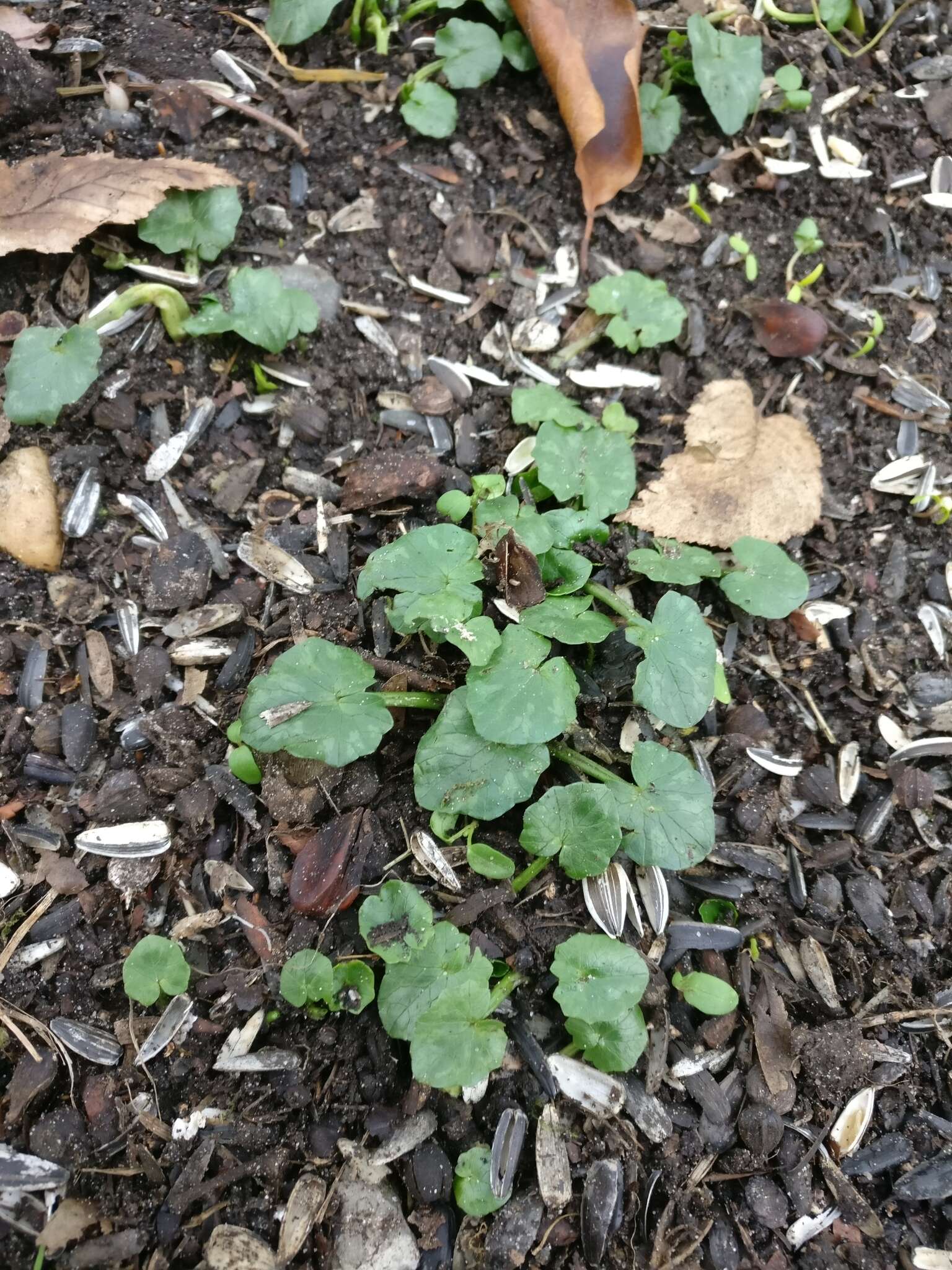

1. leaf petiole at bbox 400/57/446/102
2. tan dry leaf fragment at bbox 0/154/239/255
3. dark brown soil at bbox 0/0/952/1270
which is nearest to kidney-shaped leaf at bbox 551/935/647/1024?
dark brown soil at bbox 0/0/952/1270

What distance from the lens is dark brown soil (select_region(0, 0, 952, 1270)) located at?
5.47 feet

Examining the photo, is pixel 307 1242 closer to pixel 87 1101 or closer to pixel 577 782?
pixel 87 1101

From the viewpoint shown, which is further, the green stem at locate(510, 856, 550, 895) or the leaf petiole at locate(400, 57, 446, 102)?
the leaf petiole at locate(400, 57, 446, 102)

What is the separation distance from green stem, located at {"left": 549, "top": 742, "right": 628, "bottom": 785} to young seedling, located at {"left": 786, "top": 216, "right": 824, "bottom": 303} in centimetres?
161

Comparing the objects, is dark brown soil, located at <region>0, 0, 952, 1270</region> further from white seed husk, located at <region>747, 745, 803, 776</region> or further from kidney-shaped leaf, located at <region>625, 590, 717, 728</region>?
kidney-shaped leaf, located at <region>625, 590, 717, 728</region>

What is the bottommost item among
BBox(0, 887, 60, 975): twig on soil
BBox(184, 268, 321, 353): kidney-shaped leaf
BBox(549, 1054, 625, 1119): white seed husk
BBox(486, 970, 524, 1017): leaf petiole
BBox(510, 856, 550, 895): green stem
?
BBox(549, 1054, 625, 1119): white seed husk

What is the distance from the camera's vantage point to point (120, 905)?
6.04 feet

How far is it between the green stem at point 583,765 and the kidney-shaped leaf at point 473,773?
112 millimetres

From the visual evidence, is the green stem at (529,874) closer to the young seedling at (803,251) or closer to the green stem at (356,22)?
the young seedling at (803,251)

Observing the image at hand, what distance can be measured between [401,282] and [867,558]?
1590mm

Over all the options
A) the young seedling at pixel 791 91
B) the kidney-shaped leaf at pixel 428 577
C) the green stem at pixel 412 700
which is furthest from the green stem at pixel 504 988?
the young seedling at pixel 791 91

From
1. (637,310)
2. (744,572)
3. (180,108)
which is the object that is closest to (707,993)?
(744,572)

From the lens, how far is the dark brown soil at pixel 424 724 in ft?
5.47

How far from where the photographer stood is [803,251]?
258 centimetres
